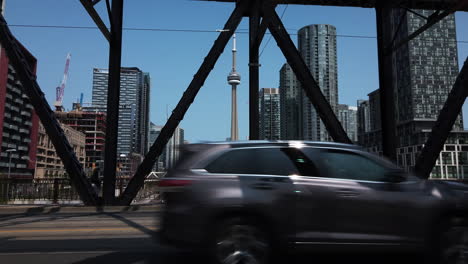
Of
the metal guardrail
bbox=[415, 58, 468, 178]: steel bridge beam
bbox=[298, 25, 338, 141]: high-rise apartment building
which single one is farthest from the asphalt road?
bbox=[298, 25, 338, 141]: high-rise apartment building

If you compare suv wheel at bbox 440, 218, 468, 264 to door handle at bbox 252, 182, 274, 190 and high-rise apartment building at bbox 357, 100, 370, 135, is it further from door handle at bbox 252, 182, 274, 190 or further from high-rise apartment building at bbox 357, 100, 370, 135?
high-rise apartment building at bbox 357, 100, 370, 135

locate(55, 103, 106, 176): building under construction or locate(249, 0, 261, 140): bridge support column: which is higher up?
locate(55, 103, 106, 176): building under construction

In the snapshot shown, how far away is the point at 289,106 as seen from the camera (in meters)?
67.7

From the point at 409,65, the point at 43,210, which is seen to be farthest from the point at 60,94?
the point at 43,210

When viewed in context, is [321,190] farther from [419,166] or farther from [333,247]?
[419,166]

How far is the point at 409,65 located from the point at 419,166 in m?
135

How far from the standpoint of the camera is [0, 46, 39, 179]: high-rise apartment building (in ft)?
348

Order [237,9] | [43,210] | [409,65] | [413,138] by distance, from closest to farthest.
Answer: [43,210] < [237,9] < [413,138] < [409,65]

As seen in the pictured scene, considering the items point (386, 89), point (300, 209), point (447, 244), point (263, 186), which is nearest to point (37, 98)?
point (263, 186)

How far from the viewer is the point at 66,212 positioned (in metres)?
12.1

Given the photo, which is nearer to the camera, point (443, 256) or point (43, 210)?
point (443, 256)

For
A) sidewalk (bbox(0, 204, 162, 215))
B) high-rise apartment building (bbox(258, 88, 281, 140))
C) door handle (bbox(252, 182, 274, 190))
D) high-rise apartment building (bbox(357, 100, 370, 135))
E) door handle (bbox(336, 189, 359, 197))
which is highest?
high-rise apartment building (bbox(357, 100, 370, 135))

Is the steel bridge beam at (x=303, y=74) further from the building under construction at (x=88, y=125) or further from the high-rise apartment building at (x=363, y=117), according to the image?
the building under construction at (x=88, y=125)

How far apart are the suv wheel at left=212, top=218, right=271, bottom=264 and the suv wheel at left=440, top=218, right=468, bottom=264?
7.31ft
